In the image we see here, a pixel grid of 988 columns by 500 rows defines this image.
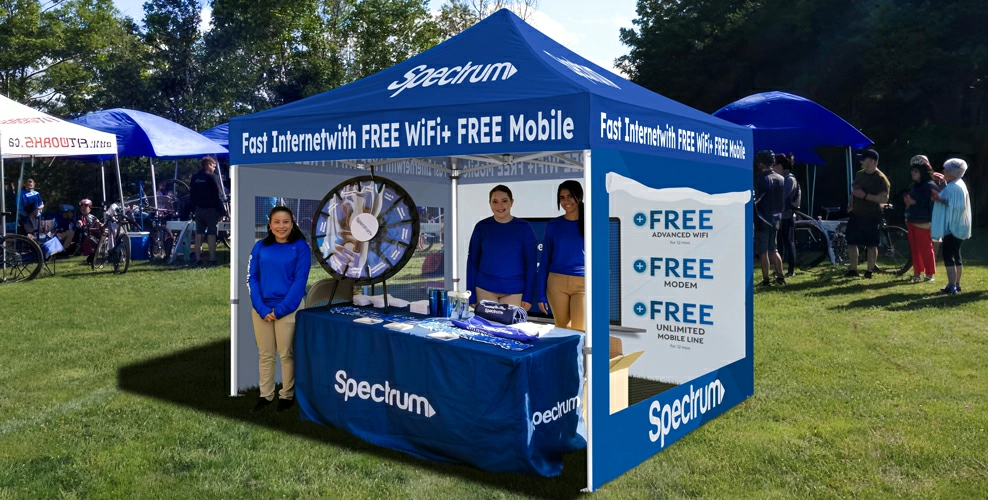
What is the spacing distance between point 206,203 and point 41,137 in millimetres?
2675

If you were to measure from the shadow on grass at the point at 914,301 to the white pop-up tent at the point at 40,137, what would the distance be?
11.8m

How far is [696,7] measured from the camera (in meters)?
30.5

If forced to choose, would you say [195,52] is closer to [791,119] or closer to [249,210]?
[791,119]

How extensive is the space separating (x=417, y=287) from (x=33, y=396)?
115 inches

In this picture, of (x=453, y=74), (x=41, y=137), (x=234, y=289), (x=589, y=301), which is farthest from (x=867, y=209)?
(x=41, y=137)

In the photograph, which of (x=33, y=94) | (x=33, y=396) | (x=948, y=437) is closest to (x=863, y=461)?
(x=948, y=437)

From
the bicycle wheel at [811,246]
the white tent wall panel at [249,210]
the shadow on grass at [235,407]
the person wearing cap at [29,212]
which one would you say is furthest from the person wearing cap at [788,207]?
the person wearing cap at [29,212]

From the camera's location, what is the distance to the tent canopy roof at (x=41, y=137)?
12141mm

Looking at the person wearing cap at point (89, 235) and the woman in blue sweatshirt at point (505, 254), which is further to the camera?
the person wearing cap at point (89, 235)

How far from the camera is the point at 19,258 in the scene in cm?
1209

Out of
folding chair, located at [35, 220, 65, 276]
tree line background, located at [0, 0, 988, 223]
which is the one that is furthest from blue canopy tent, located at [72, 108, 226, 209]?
tree line background, located at [0, 0, 988, 223]

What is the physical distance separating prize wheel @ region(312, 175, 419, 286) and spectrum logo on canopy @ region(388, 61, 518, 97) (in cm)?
63

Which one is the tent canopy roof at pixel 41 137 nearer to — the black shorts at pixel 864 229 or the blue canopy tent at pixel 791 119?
the blue canopy tent at pixel 791 119

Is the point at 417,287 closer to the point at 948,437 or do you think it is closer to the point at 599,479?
the point at 599,479
